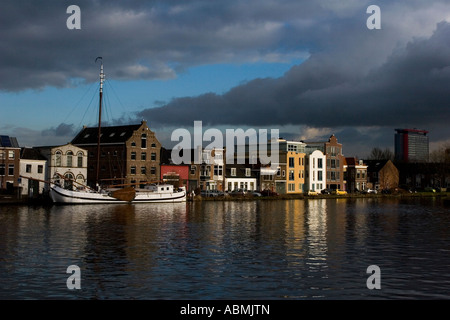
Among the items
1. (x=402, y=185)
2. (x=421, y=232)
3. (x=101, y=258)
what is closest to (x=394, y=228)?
(x=421, y=232)

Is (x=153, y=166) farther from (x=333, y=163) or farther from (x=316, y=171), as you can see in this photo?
(x=333, y=163)

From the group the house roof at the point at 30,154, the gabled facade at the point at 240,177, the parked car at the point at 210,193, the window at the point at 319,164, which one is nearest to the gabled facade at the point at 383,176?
the window at the point at 319,164

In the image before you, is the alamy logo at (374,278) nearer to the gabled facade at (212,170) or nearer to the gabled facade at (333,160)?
the gabled facade at (212,170)

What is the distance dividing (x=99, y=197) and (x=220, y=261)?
193 feet

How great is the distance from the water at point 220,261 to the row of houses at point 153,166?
45.3 metres

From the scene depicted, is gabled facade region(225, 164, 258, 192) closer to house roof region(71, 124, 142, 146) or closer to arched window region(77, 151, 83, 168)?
house roof region(71, 124, 142, 146)

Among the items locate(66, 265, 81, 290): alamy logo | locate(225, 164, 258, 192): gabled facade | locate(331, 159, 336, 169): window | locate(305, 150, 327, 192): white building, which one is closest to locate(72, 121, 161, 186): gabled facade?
locate(225, 164, 258, 192): gabled facade

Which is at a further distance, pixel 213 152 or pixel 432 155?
pixel 432 155

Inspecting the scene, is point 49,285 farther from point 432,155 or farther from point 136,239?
point 432,155

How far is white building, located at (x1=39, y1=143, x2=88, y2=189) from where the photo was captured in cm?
9444

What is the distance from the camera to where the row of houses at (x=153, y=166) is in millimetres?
91625

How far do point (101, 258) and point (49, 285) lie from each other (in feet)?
22.6
